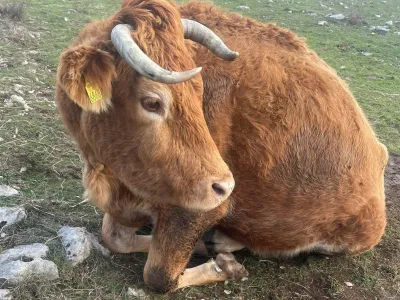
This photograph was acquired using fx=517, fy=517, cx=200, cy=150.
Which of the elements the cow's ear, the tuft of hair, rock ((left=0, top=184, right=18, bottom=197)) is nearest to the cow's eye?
the cow's ear

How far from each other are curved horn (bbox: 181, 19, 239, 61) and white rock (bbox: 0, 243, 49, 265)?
2107mm

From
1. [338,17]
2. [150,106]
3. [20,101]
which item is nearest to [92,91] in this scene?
[150,106]

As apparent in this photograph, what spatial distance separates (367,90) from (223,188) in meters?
7.15

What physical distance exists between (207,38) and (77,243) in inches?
80.0

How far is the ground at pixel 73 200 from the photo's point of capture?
4.38m

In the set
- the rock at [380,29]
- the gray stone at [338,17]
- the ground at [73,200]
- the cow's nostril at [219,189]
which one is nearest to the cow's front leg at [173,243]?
the ground at [73,200]

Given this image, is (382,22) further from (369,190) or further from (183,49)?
(183,49)

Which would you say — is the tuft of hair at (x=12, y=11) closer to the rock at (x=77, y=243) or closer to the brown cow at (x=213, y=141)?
the brown cow at (x=213, y=141)

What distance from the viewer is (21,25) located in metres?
10.7

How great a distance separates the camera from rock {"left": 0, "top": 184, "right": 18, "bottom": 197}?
5.01 metres

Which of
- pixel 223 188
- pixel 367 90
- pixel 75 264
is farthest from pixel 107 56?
pixel 367 90

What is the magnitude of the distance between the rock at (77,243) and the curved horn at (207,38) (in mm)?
1938

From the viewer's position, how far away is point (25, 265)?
3990 millimetres

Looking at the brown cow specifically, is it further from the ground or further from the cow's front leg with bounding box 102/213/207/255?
the ground
